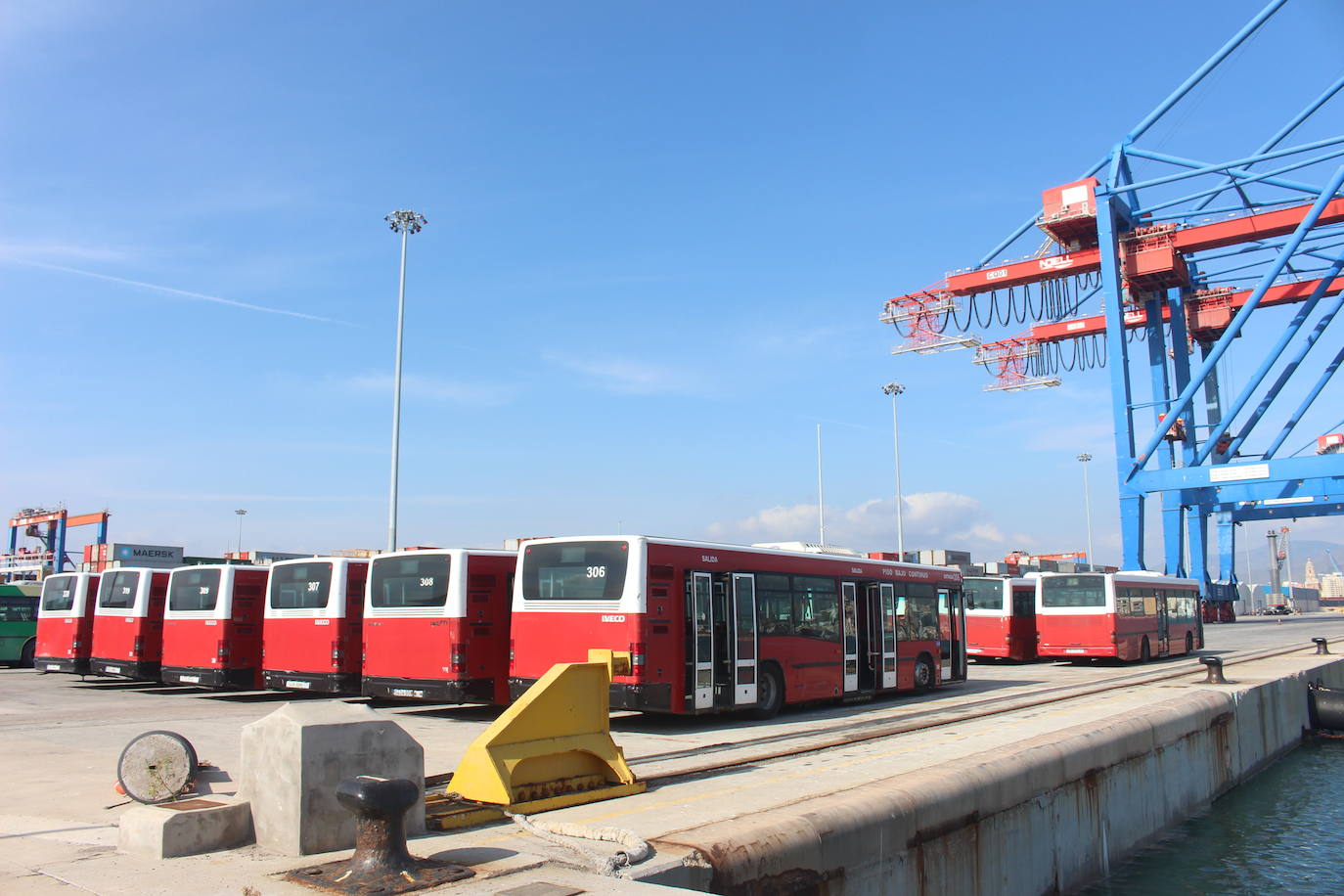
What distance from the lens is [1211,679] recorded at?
60.8 ft

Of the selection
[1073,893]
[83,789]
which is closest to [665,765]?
[1073,893]

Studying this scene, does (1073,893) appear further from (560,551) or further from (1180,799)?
(560,551)

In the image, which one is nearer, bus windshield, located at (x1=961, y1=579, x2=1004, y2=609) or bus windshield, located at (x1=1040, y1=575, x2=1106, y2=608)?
bus windshield, located at (x1=1040, y1=575, x2=1106, y2=608)

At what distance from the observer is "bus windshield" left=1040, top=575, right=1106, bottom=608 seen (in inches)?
1053

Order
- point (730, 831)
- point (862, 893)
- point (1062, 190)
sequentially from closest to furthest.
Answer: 1. point (730, 831)
2. point (862, 893)
3. point (1062, 190)

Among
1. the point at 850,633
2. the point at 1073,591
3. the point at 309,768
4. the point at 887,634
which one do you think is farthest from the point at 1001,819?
the point at 1073,591

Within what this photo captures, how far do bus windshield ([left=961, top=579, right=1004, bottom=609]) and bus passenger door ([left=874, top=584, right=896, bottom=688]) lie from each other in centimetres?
1113

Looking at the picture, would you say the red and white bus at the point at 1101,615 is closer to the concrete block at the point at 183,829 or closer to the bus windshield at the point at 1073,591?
the bus windshield at the point at 1073,591

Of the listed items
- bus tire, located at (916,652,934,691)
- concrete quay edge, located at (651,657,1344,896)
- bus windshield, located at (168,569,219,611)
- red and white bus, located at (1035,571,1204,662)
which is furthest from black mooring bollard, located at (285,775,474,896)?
red and white bus, located at (1035,571,1204,662)

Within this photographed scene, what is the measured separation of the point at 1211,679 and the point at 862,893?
46.3ft

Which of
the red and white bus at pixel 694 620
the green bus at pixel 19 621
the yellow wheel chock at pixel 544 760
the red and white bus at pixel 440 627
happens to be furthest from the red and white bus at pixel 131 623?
the yellow wheel chock at pixel 544 760

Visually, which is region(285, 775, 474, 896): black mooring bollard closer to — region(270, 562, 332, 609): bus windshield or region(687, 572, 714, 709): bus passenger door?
region(687, 572, 714, 709): bus passenger door

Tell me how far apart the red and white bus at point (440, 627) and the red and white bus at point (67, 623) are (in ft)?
34.2

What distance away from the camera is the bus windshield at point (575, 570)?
1320 centimetres
